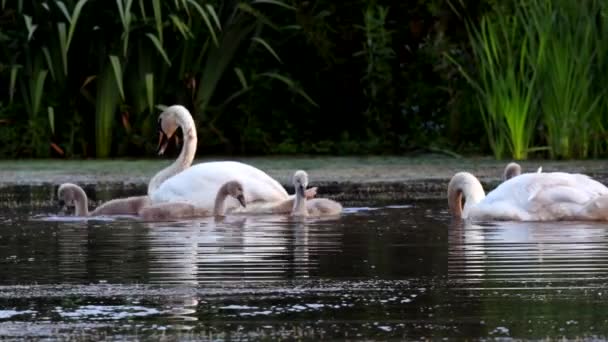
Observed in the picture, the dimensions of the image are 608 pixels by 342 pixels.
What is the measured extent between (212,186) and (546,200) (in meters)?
2.65

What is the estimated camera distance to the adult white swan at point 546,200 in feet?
38.1

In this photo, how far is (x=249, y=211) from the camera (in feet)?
43.0

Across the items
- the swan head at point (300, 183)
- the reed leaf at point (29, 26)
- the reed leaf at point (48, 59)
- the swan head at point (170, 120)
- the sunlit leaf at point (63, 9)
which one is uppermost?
the sunlit leaf at point (63, 9)

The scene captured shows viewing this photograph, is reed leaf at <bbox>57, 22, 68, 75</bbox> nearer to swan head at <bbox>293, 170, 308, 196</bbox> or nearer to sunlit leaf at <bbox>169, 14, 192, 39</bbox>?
sunlit leaf at <bbox>169, 14, 192, 39</bbox>

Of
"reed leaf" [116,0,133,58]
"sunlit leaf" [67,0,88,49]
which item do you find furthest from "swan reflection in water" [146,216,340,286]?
"reed leaf" [116,0,133,58]

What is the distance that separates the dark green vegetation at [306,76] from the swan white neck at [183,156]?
2981mm

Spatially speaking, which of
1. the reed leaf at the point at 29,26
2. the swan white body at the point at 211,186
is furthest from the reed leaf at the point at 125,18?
the swan white body at the point at 211,186

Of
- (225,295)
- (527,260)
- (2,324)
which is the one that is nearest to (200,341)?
(2,324)

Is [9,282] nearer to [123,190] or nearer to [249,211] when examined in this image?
[249,211]

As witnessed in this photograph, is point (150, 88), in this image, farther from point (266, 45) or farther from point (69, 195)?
point (69, 195)

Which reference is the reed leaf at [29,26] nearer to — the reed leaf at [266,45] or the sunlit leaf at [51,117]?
the sunlit leaf at [51,117]

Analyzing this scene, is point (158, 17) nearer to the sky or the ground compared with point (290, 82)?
nearer to the sky

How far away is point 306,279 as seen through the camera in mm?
8039

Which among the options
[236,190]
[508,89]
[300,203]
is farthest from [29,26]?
[300,203]
